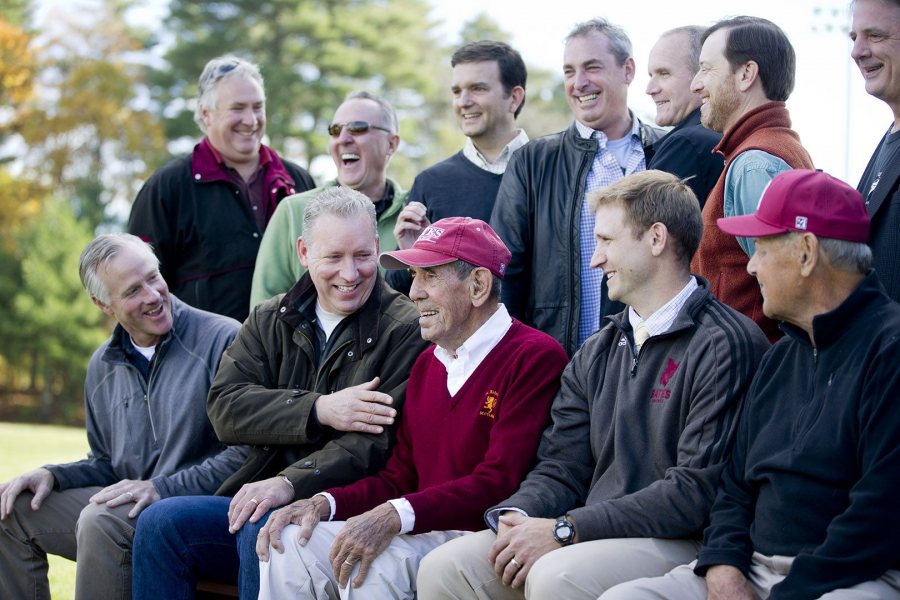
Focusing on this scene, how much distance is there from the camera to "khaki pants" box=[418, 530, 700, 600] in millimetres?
3191

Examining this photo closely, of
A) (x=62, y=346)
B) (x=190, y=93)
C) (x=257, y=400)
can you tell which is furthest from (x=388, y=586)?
(x=190, y=93)

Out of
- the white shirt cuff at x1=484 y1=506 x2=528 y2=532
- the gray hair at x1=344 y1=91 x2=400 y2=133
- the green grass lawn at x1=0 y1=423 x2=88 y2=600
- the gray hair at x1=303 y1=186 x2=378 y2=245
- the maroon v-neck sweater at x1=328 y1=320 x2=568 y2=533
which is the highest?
the gray hair at x1=344 y1=91 x2=400 y2=133

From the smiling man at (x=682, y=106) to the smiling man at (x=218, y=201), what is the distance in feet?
7.79

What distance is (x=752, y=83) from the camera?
397 centimetres

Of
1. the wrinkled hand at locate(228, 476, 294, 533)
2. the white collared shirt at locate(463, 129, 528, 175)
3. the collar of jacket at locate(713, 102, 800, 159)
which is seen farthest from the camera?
the white collared shirt at locate(463, 129, 528, 175)

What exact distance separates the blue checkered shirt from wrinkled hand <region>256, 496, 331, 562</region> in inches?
54.5

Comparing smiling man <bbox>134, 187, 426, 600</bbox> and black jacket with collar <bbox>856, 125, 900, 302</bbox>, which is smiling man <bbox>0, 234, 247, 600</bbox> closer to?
smiling man <bbox>134, 187, 426, 600</bbox>

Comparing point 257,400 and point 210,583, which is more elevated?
point 257,400

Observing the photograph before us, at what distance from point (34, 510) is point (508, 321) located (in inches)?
99.4

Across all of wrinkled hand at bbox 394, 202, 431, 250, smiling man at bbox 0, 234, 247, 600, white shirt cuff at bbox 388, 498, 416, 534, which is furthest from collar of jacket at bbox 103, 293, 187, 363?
white shirt cuff at bbox 388, 498, 416, 534

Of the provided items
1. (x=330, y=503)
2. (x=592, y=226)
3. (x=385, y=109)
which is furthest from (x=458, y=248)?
(x=385, y=109)

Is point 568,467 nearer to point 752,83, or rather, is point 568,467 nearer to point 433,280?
point 433,280

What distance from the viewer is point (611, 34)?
4.97 metres

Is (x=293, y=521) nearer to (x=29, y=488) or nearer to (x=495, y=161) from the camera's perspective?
(x=29, y=488)
